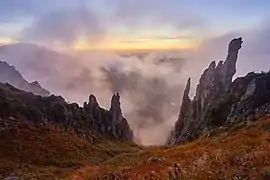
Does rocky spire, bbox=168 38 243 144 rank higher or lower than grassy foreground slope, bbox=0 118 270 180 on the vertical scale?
higher

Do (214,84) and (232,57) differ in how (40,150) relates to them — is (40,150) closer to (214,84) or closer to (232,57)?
(214,84)

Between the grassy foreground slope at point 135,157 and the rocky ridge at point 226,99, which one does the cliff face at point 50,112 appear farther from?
the rocky ridge at point 226,99

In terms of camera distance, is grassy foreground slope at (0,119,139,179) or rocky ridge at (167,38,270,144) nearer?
grassy foreground slope at (0,119,139,179)

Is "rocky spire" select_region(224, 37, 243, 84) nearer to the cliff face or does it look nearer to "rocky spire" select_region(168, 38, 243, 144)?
"rocky spire" select_region(168, 38, 243, 144)

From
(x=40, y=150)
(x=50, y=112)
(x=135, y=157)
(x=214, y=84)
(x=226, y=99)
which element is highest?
(x=214, y=84)

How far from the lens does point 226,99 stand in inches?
5369

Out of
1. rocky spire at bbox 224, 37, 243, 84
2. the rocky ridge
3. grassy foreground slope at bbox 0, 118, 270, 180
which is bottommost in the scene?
grassy foreground slope at bbox 0, 118, 270, 180

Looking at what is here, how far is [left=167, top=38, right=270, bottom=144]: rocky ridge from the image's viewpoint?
360 ft

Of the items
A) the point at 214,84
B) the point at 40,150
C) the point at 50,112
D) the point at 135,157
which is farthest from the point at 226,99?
the point at 135,157

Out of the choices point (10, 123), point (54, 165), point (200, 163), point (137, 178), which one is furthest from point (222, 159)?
point (10, 123)

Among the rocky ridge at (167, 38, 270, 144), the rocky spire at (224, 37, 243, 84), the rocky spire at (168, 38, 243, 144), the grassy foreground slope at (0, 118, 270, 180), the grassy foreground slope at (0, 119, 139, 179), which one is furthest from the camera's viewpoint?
the rocky spire at (224, 37, 243, 84)

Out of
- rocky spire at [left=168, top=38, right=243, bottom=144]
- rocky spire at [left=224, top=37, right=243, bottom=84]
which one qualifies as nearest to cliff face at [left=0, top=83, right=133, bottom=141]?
rocky spire at [left=168, top=38, right=243, bottom=144]

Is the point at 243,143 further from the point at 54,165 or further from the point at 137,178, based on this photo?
the point at 54,165

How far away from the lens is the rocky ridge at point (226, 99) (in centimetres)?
10981
